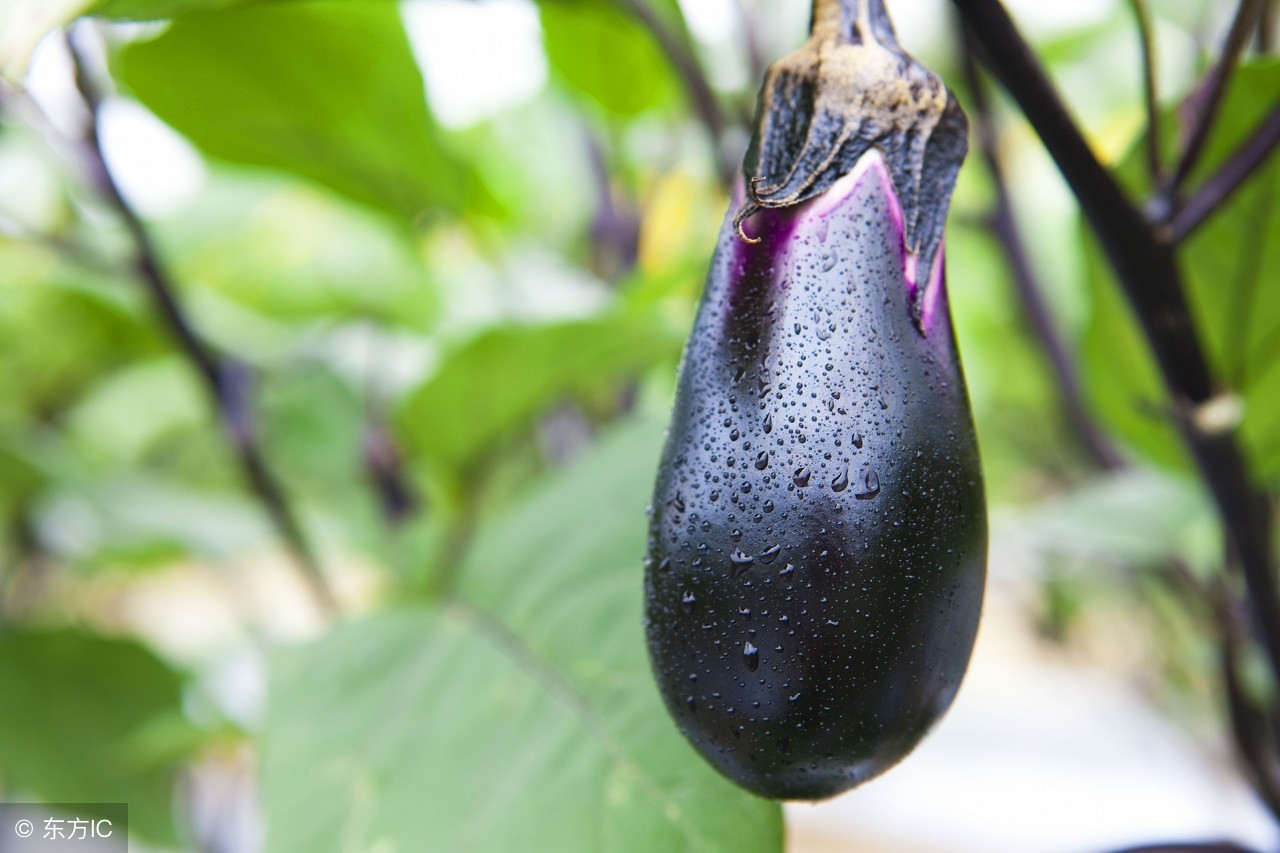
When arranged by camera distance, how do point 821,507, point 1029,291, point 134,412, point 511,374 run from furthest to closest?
point 134,412 < point 1029,291 < point 511,374 < point 821,507

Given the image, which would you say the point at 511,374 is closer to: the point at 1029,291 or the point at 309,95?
the point at 309,95

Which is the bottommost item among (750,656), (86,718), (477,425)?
(86,718)

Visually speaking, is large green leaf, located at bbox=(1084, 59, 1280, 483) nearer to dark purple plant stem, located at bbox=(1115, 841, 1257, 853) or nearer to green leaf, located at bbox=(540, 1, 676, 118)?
dark purple plant stem, located at bbox=(1115, 841, 1257, 853)

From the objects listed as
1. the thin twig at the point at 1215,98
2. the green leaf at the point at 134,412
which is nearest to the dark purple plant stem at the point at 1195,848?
the thin twig at the point at 1215,98

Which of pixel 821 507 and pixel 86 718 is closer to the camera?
pixel 821 507

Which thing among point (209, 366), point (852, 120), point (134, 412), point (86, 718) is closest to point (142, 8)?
point (852, 120)

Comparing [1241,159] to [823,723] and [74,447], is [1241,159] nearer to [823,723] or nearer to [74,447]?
[823,723]
